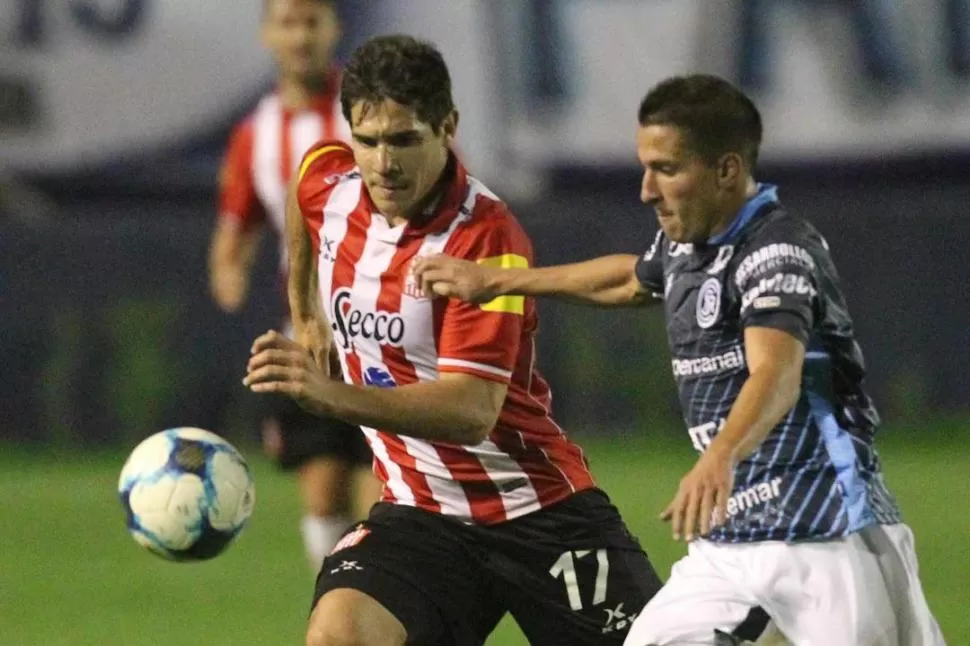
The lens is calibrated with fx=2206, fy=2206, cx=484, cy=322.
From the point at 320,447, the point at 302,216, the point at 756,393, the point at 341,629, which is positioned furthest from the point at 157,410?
the point at 756,393

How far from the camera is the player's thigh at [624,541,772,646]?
4844mm

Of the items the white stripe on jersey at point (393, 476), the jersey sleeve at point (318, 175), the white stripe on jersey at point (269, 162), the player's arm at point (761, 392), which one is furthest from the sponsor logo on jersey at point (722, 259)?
the white stripe on jersey at point (269, 162)

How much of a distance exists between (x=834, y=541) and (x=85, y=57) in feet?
33.0

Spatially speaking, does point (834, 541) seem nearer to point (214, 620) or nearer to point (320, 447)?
point (320, 447)

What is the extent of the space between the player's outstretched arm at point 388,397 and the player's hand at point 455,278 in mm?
235

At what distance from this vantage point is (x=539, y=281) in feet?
16.8

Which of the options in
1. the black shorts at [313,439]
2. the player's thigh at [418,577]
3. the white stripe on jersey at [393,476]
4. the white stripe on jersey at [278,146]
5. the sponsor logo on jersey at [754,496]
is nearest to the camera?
the sponsor logo on jersey at [754,496]

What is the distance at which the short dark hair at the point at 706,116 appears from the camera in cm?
478

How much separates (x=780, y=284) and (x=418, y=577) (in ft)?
4.23

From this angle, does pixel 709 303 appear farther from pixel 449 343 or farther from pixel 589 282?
pixel 449 343

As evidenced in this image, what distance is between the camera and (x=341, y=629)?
5.09 m

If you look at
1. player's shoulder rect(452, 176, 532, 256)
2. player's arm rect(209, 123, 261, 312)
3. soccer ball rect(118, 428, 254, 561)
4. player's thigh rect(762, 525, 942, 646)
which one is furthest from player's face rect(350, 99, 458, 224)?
player's arm rect(209, 123, 261, 312)

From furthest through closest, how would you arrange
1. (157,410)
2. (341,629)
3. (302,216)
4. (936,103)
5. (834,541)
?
(936,103) < (157,410) < (302,216) < (341,629) < (834,541)

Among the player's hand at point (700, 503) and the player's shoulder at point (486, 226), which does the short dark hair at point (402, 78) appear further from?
the player's hand at point (700, 503)
